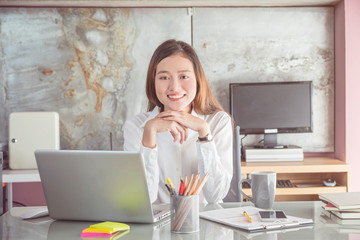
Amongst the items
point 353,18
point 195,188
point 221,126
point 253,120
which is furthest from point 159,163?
point 353,18

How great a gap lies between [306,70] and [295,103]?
0.34 meters

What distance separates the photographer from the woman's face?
1.84m

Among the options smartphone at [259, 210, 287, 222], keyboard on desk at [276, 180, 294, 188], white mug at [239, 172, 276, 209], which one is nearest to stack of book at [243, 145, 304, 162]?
keyboard on desk at [276, 180, 294, 188]

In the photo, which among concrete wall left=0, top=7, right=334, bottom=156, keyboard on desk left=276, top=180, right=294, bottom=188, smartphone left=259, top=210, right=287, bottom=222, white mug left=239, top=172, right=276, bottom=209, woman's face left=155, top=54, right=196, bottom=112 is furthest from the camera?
concrete wall left=0, top=7, right=334, bottom=156

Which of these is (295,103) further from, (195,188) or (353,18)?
(195,188)

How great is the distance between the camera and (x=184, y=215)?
1.21 metres

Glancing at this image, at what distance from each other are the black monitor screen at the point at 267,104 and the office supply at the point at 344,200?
236 centimetres

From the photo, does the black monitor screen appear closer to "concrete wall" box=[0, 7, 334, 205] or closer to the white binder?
"concrete wall" box=[0, 7, 334, 205]

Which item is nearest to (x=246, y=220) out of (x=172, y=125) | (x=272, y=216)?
(x=272, y=216)

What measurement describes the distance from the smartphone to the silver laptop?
0.30m

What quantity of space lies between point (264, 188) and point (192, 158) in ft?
1.94

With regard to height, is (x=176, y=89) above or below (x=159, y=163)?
above

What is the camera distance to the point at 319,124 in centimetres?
399

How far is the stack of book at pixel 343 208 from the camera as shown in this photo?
1.30 metres
